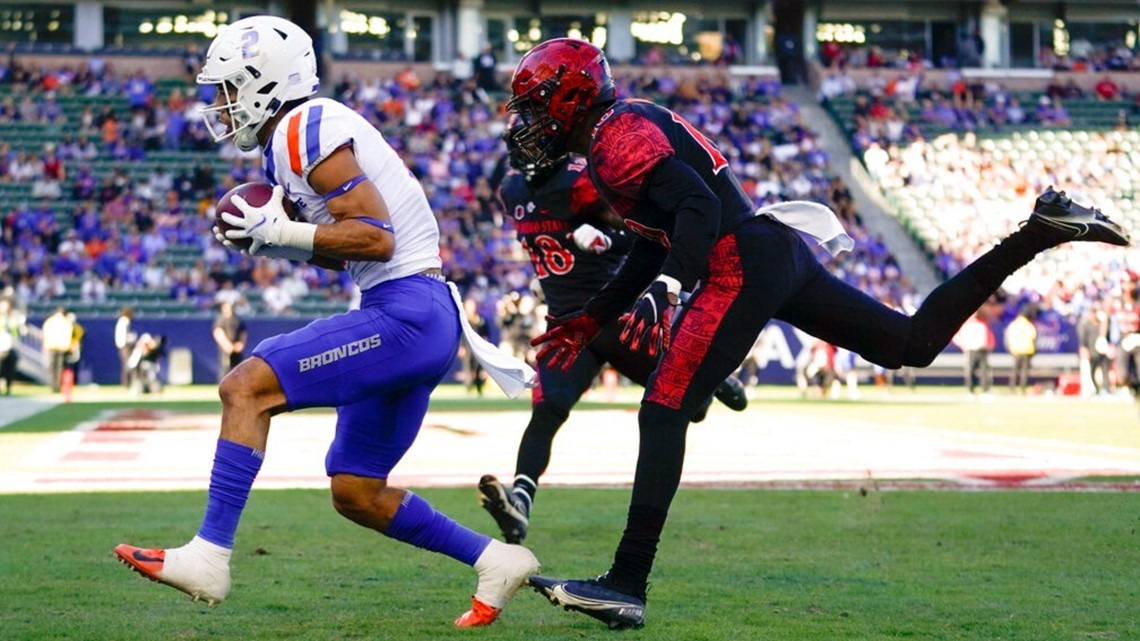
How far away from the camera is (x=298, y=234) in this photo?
214 inches

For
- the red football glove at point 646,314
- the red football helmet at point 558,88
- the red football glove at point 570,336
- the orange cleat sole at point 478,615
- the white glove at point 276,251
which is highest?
the red football helmet at point 558,88

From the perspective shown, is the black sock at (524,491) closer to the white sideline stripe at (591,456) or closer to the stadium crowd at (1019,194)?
the white sideline stripe at (591,456)

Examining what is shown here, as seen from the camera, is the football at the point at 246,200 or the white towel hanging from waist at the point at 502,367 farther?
the white towel hanging from waist at the point at 502,367

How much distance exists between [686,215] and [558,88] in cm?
78

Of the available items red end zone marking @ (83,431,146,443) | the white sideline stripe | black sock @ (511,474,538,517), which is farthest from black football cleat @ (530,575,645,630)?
red end zone marking @ (83,431,146,443)

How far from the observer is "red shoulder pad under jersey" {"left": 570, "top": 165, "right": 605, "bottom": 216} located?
838 cm

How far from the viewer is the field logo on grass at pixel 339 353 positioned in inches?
213

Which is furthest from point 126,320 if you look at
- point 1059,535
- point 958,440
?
point 1059,535

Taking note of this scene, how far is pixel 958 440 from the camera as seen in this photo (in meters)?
15.3

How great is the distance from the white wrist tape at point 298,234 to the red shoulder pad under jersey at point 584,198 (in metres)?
3.10

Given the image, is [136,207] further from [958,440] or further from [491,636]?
[491,636]

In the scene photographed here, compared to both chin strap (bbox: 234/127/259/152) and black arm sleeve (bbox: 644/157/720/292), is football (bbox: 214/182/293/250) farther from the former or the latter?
black arm sleeve (bbox: 644/157/720/292)

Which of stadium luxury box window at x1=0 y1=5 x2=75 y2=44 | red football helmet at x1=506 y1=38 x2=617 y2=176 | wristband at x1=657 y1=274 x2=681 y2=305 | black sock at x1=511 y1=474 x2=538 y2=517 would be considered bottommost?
black sock at x1=511 y1=474 x2=538 y2=517

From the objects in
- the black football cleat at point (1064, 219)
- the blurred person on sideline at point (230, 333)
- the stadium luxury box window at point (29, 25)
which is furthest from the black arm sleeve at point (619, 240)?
the stadium luxury box window at point (29, 25)
